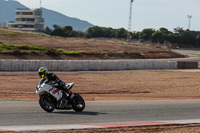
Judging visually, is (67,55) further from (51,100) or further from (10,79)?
(51,100)

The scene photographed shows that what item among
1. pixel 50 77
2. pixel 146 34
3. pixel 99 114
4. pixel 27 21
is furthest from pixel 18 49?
pixel 27 21

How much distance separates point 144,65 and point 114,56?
52.0 feet

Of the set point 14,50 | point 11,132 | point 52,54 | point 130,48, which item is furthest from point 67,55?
point 11,132

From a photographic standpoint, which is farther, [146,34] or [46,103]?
[146,34]

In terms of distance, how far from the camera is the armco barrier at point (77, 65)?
30172 mm

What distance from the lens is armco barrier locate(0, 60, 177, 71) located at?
3017cm

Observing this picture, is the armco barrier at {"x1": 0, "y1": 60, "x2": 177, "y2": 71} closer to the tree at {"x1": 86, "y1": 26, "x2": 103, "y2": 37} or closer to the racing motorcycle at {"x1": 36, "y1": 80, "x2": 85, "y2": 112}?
the racing motorcycle at {"x1": 36, "y1": 80, "x2": 85, "y2": 112}

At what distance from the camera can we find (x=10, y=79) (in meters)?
25.1

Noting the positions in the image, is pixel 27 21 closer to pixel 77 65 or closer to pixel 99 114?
pixel 77 65

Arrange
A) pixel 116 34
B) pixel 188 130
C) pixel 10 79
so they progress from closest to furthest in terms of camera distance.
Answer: pixel 188 130 < pixel 10 79 < pixel 116 34

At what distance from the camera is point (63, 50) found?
4872 cm

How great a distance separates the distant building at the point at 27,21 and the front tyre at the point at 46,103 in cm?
10710

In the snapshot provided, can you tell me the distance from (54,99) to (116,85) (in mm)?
12812

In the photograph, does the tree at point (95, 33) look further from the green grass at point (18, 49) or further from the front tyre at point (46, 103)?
the front tyre at point (46, 103)
